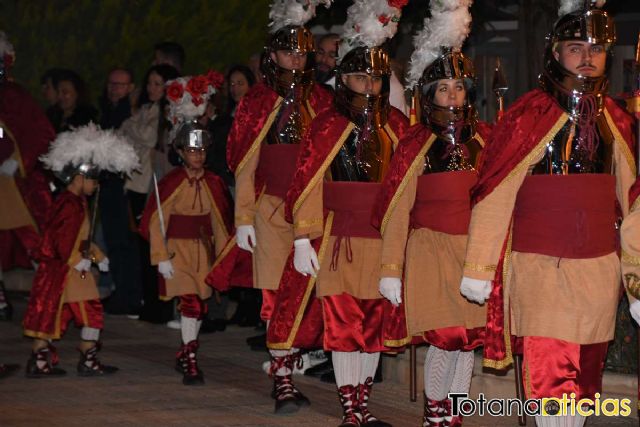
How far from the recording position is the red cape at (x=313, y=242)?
27.1ft

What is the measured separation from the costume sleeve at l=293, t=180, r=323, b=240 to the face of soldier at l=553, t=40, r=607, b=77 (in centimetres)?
204

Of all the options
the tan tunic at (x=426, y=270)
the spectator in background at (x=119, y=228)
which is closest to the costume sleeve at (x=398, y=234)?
the tan tunic at (x=426, y=270)

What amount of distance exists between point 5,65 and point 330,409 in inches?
183

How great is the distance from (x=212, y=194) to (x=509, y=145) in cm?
394

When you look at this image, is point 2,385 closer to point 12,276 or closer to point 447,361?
point 447,361

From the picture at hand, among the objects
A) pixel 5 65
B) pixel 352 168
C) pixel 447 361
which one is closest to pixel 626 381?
pixel 447 361

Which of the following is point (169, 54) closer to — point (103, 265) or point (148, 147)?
point (148, 147)

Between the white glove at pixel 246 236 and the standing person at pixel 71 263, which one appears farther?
the standing person at pixel 71 263

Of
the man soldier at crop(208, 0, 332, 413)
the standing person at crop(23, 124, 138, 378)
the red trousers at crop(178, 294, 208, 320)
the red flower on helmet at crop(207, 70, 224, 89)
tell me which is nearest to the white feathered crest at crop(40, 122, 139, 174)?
the standing person at crop(23, 124, 138, 378)

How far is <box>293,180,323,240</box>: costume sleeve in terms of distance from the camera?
829 centimetres

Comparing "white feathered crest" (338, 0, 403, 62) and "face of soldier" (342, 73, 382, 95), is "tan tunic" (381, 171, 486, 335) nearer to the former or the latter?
"face of soldier" (342, 73, 382, 95)

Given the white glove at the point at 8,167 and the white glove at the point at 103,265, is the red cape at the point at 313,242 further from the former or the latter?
the white glove at the point at 8,167

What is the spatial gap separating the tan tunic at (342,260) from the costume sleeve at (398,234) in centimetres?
46

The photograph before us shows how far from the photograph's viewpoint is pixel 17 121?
12586mm
